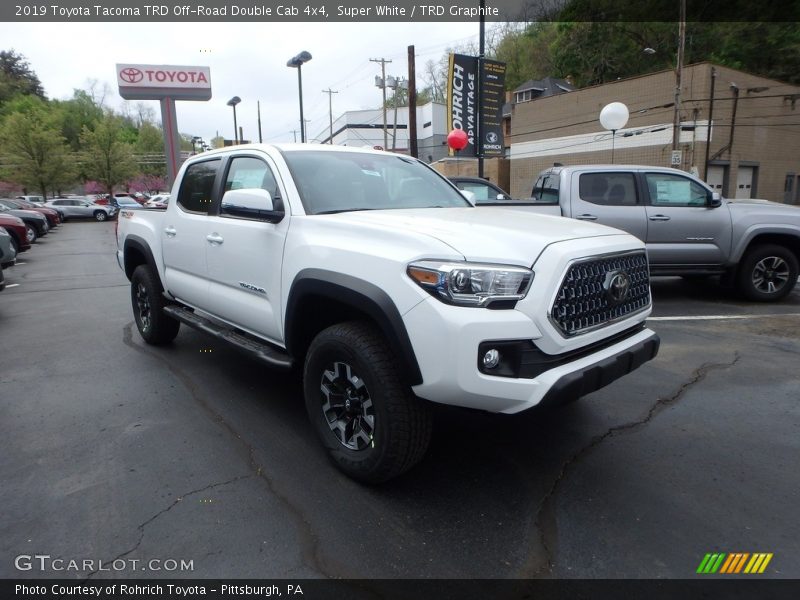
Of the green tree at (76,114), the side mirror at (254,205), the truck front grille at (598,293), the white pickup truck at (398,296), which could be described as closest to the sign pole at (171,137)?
the white pickup truck at (398,296)

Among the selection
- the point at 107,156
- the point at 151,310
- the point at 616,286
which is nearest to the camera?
the point at 616,286

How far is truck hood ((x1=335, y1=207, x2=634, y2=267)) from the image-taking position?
2559 mm

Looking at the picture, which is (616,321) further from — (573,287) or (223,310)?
(223,310)

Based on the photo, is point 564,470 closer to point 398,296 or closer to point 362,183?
point 398,296

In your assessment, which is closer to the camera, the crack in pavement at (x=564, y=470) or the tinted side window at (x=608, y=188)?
the crack in pavement at (x=564, y=470)

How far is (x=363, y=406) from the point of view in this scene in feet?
9.52

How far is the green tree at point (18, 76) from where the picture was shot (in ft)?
258

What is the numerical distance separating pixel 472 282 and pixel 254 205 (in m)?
1.50

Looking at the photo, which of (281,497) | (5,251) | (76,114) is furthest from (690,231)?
(76,114)

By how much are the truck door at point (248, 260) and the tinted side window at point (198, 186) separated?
10.7 inches

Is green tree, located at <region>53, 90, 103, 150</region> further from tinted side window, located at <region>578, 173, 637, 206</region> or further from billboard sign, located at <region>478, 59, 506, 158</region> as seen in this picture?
tinted side window, located at <region>578, 173, 637, 206</region>

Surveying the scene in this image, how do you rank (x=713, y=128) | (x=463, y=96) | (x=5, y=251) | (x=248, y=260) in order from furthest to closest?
(x=713, y=128) < (x=463, y=96) < (x=5, y=251) < (x=248, y=260)

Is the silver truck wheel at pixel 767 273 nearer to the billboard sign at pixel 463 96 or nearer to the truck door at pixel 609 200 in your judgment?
the truck door at pixel 609 200
